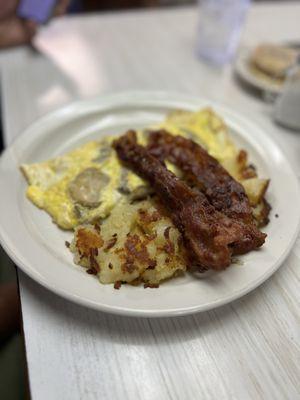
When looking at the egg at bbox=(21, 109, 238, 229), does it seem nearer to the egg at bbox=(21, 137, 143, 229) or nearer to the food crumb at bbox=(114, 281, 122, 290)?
the egg at bbox=(21, 137, 143, 229)

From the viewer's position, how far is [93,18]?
188 centimetres

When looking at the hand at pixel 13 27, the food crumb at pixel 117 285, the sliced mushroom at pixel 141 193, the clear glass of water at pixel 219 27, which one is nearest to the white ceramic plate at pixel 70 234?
the food crumb at pixel 117 285

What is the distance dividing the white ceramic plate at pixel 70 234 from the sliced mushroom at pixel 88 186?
9 centimetres

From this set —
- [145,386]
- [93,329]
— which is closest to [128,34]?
[93,329]

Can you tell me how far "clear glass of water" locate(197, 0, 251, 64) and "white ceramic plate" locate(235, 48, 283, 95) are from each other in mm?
74

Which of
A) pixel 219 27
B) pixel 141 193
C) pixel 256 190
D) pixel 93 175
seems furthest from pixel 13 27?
pixel 256 190

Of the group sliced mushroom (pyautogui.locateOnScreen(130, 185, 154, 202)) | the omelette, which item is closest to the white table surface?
the omelette

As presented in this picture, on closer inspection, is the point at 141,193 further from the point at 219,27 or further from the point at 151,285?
the point at 219,27

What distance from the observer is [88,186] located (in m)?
0.97

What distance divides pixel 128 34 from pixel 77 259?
1.31 m

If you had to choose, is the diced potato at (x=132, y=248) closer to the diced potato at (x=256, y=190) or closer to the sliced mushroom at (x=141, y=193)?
the sliced mushroom at (x=141, y=193)

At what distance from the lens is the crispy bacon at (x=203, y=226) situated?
0.74 meters

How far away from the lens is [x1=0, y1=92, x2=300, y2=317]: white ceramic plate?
28.0 inches

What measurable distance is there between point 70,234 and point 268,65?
1.00 metres
